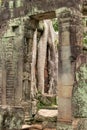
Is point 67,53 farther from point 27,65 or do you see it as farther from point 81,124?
point 81,124

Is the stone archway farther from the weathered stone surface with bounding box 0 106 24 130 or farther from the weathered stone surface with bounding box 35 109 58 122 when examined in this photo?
the weathered stone surface with bounding box 0 106 24 130

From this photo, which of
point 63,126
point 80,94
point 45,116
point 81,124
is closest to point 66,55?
point 63,126

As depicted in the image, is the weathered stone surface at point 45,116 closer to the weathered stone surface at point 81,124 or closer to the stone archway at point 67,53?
the stone archway at point 67,53

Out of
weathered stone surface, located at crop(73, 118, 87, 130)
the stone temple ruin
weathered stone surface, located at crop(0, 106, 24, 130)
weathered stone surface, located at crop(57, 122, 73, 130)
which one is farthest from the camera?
the stone temple ruin

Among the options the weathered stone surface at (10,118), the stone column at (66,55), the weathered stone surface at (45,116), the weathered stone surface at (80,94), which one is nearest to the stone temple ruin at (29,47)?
the stone column at (66,55)

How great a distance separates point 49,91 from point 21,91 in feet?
17.4

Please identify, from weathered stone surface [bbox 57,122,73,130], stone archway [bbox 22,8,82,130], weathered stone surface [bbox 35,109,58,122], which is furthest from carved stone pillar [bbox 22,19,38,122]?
weathered stone surface [bbox 57,122,73,130]

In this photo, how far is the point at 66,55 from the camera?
10023 millimetres

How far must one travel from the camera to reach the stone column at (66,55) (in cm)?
984

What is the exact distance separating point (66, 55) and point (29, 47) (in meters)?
2.06

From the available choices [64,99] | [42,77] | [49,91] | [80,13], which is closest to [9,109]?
[64,99]

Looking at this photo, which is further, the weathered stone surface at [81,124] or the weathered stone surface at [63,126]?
the weathered stone surface at [63,126]

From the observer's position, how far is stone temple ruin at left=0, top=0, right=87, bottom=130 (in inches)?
392

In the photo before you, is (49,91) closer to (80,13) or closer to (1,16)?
(1,16)
